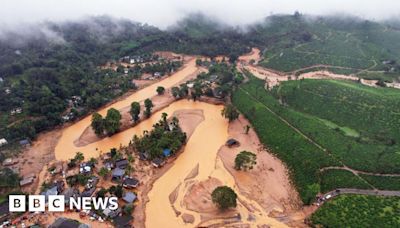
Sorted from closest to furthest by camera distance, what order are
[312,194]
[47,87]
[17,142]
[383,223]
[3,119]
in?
[383,223] < [312,194] < [17,142] < [3,119] < [47,87]

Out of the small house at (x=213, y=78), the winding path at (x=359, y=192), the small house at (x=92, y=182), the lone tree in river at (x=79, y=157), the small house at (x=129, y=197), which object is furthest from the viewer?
the small house at (x=213, y=78)

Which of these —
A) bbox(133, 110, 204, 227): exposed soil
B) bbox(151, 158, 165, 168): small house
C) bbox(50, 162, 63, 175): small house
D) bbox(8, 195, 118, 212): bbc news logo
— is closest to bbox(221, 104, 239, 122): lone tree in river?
bbox(133, 110, 204, 227): exposed soil

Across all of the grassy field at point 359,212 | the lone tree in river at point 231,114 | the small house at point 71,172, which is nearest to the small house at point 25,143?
the small house at point 71,172

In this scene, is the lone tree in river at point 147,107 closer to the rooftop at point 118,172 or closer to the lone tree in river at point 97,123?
the lone tree in river at point 97,123

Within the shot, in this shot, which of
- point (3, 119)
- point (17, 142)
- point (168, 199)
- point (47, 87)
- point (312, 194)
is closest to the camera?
point (312, 194)

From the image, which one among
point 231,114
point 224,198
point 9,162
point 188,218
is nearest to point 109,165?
point 188,218

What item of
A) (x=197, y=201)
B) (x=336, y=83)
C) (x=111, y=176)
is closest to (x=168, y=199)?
(x=197, y=201)

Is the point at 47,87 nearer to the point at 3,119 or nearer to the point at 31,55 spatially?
the point at 3,119
